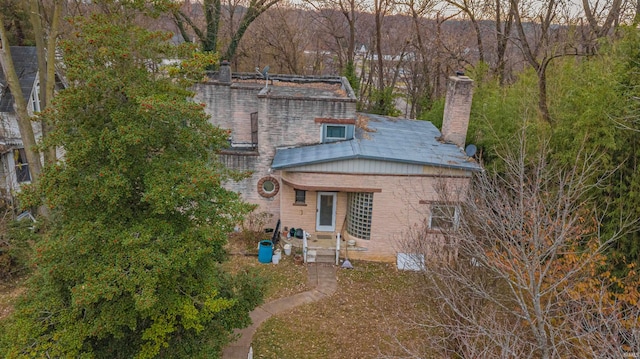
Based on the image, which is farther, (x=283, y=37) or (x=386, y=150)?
(x=283, y=37)

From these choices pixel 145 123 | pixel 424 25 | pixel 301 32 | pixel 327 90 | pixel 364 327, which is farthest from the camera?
pixel 301 32

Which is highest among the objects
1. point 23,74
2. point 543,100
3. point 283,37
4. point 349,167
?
point 283,37

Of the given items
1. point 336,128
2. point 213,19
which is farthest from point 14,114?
point 336,128

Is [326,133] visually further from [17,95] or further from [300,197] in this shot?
[17,95]

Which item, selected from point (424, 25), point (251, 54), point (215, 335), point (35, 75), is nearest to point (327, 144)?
point (215, 335)

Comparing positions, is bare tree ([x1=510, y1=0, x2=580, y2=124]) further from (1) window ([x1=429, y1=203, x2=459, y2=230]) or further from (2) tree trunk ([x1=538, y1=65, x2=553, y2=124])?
(1) window ([x1=429, y1=203, x2=459, y2=230])

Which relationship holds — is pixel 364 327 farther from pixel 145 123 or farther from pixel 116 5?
pixel 116 5

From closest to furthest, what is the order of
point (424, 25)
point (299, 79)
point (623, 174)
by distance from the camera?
1. point (623, 174)
2. point (299, 79)
3. point (424, 25)
